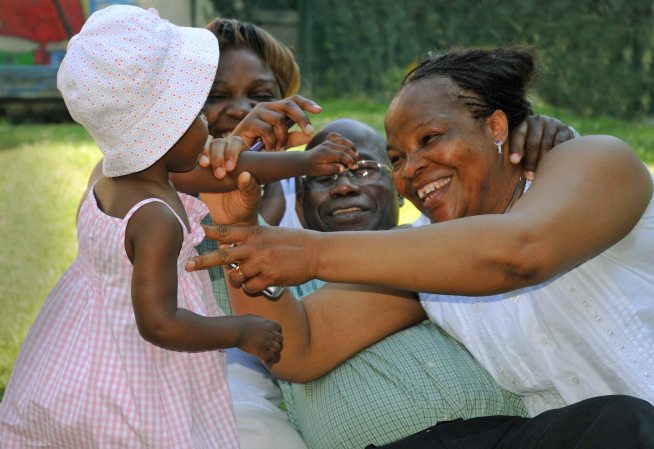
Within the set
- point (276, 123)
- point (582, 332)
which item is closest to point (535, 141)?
point (582, 332)

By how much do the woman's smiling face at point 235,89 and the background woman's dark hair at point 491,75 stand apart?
955 mm

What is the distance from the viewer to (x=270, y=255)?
1.91m

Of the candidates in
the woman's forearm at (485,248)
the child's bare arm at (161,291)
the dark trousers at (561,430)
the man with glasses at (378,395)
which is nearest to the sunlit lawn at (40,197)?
the man with glasses at (378,395)

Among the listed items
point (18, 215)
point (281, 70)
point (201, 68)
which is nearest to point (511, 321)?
point (201, 68)

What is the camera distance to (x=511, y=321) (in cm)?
250

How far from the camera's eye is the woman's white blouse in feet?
7.47

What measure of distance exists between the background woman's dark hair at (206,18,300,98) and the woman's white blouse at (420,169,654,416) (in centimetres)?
183

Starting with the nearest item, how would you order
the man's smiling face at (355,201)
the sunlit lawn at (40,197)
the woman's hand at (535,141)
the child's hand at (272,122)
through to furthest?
the woman's hand at (535,141) < the child's hand at (272,122) < the man's smiling face at (355,201) < the sunlit lawn at (40,197)

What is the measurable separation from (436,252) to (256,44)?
207cm

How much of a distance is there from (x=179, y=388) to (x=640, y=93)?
11.4 meters

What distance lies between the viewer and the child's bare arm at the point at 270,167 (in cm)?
239

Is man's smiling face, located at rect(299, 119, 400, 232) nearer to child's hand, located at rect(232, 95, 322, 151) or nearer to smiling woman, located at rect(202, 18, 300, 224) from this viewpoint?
smiling woman, located at rect(202, 18, 300, 224)

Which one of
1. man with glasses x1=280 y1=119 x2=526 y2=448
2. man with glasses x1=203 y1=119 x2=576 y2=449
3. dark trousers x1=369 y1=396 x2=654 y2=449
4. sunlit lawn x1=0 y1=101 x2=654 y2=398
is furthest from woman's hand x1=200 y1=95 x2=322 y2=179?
sunlit lawn x1=0 y1=101 x2=654 y2=398

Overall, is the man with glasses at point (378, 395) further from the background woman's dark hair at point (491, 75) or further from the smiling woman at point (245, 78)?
the background woman's dark hair at point (491, 75)
